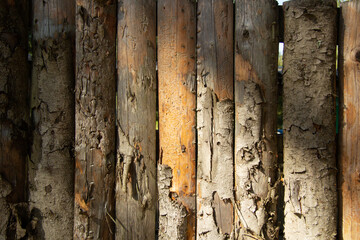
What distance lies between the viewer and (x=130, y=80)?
2170 mm

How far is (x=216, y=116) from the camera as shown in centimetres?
212

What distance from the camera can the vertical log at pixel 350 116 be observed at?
202 centimetres

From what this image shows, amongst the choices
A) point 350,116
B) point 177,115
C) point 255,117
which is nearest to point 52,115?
point 177,115

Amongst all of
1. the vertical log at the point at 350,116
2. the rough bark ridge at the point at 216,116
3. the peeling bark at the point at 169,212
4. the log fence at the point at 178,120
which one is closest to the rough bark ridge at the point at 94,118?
the log fence at the point at 178,120

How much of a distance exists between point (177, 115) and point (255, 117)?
535 mm

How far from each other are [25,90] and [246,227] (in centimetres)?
187

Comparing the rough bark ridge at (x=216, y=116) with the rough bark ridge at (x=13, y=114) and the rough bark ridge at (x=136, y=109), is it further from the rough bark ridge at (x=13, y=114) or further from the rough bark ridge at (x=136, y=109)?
the rough bark ridge at (x=13, y=114)

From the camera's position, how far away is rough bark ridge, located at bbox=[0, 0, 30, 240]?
7.16 feet

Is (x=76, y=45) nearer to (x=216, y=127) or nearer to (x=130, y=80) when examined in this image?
(x=130, y=80)

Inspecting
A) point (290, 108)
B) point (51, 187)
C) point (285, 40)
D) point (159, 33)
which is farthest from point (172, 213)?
point (285, 40)

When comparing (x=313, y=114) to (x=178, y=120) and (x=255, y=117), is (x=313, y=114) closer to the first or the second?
(x=255, y=117)

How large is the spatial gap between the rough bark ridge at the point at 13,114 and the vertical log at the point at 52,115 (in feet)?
0.25

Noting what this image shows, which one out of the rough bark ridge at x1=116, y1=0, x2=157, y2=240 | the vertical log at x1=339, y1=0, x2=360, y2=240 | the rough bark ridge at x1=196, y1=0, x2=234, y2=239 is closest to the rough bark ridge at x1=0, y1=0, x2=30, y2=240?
the rough bark ridge at x1=116, y1=0, x2=157, y2=240

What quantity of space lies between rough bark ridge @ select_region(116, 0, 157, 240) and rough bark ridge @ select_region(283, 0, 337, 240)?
0.97m
